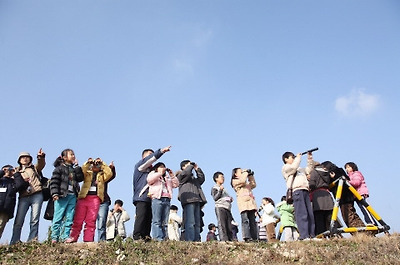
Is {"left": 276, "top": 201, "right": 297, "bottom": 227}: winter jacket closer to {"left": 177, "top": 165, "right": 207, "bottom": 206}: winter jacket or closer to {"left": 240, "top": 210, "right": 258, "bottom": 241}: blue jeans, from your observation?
{"left": 240, "top": 210, "right": 258, "bottom": 241}: blue jeans

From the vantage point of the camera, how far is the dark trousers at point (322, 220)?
8898 mm

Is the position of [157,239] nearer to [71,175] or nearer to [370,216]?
[71,175]

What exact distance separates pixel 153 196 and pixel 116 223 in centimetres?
401

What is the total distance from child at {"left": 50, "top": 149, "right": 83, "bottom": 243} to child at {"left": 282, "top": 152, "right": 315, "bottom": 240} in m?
4.56

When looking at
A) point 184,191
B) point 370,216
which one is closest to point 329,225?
point 370,216

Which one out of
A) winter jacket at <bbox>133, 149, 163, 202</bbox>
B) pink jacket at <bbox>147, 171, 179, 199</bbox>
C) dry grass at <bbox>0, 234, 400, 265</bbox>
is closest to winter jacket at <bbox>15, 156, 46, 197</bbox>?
dry grass at <bbox>0, 234, 400, 265</bbox>

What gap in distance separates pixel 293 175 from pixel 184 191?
249 cm

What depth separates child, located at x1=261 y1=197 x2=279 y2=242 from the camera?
35.7ft

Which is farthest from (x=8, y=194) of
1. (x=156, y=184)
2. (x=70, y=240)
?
(x=156, y=184)

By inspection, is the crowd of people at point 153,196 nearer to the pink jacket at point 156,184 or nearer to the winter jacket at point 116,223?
the pink jacket at point 156,184

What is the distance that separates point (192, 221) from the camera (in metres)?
8.79

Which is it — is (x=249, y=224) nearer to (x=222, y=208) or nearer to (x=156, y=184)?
(x=222, y=208)

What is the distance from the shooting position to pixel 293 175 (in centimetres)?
877

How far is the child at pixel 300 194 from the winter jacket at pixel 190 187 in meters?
1.95
